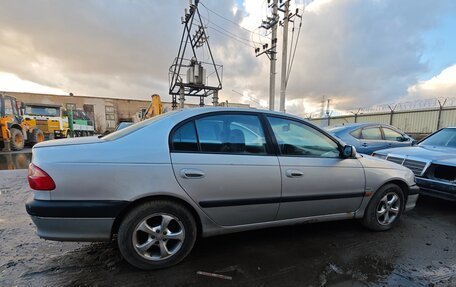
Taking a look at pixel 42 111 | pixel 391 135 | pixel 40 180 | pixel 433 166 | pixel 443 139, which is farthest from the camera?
pixel 42 111

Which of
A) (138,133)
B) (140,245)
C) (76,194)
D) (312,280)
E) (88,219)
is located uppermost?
(138,133)

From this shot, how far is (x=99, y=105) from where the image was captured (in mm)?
41656

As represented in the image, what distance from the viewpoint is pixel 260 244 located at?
3.00 m

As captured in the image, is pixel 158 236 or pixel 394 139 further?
pixel 394 139

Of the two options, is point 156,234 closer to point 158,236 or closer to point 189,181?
point 158,236

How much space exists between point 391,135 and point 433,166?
3248 millimetres

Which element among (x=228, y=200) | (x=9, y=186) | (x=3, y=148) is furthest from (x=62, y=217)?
(x=3, y=148)

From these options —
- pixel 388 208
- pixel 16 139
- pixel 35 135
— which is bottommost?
pixel 388 208

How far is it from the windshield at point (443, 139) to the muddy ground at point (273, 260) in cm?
221

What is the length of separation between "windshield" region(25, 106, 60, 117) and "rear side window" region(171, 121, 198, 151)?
736 inches

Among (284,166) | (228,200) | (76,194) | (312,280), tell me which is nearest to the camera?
(76,194)

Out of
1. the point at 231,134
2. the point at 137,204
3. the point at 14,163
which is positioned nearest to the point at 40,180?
the point at 137,204

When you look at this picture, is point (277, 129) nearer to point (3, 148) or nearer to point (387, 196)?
point (387, 196)

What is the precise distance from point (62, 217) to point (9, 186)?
4934 millimetres
